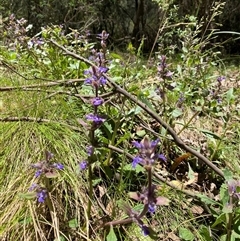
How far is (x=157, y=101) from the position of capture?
2043mm

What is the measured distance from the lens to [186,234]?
137 centimetres

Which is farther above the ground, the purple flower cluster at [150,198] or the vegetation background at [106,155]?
the purple flower cluster at [150,198]

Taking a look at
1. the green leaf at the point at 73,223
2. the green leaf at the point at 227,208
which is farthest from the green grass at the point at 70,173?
the green leaf at the point at 227,208

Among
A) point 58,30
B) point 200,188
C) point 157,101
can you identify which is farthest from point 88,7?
point 200,188

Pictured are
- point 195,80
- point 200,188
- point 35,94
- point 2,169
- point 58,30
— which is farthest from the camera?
point 58,30

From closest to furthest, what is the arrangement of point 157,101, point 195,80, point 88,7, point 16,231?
point 16,231 < point 157,101 < point 195,80 < point 88,7

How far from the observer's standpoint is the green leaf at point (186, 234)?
1356 mm

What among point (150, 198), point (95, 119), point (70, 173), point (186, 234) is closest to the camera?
point (150, 198)

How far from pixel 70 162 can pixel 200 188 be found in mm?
543

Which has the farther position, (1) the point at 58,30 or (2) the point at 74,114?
(1) the point at 58,30

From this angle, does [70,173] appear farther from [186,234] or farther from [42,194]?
[186,234]

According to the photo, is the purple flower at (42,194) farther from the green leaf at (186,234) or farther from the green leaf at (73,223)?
the green leaf at (186,234)

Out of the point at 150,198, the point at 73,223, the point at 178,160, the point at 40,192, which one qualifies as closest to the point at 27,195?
the point at 40,192

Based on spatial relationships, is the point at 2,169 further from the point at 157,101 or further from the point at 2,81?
the point at 157,101
